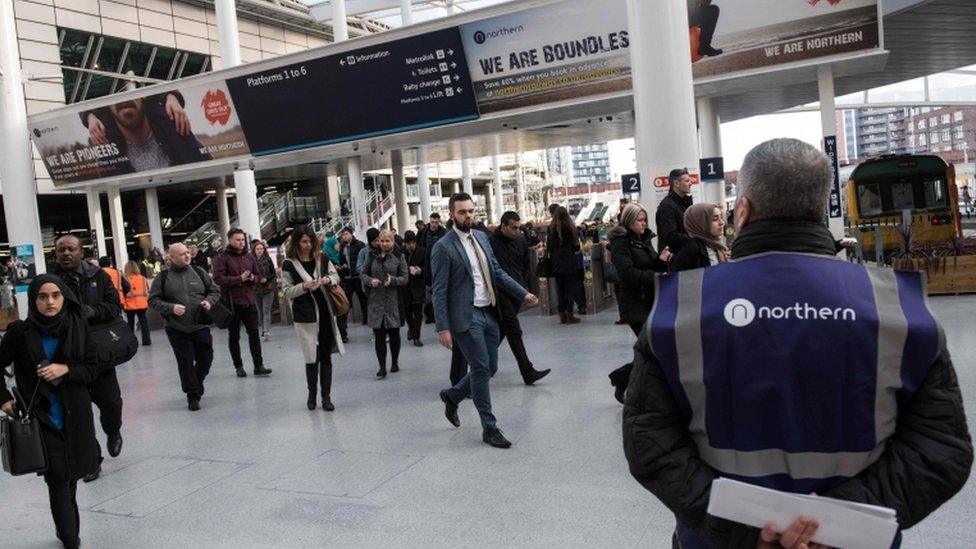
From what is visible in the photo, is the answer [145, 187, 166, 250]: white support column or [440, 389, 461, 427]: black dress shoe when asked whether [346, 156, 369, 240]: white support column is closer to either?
[145, 187, 166, 250]: white support column

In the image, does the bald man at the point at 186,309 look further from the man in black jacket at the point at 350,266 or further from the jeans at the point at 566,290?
the jeans at the point at 566,290

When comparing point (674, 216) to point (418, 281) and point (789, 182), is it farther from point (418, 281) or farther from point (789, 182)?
point (418, 281)

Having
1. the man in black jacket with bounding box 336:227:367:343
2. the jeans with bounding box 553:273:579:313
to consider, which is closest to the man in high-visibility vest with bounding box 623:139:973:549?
the jeans with bounding box 553:273:579:313

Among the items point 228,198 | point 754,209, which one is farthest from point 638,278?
point 228,198

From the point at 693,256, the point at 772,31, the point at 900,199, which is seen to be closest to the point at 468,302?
the point at 693,256

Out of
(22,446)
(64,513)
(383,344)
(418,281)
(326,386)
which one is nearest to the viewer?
(22,446)

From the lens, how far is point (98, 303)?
6332mm

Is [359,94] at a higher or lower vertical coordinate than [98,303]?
higher

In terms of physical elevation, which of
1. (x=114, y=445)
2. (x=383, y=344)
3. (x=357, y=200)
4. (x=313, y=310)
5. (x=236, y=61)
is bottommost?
(x=114, y=445)

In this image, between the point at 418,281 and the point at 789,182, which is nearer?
the point at 789,182

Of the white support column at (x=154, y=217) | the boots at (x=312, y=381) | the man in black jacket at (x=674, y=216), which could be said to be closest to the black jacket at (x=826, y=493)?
the man in black jacket at (x=674, y=216)

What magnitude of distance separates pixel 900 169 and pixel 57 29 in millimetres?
31189

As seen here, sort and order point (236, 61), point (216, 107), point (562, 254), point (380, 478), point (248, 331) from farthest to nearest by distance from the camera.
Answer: point (236, 61) < point (216, 107) < point (562, 254) < point (248, 331) < point (380, 478)

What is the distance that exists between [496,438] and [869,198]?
509 inches
